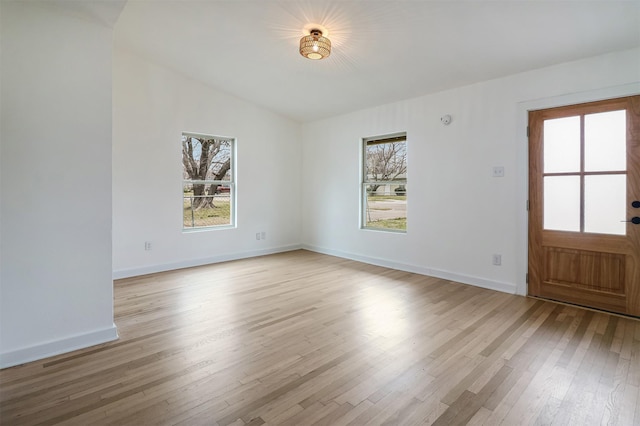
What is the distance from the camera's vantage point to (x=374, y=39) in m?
3.25

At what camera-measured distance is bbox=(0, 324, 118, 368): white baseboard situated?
2160mm

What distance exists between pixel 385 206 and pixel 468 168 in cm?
147

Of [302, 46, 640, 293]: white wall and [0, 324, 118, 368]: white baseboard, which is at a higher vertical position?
[302, 46, 640, 293]: white wall

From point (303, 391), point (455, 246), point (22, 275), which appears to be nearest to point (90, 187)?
point (22, 275)

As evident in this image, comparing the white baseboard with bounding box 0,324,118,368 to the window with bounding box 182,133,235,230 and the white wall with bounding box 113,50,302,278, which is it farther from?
the window with bounding box 182,133,235,230

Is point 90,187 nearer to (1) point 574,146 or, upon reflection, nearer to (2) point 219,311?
(2) point 219,311

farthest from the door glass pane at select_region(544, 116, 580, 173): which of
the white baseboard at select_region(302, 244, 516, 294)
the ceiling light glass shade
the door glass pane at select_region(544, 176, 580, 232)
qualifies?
the ceiling light glass shade

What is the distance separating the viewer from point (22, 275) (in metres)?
2.20

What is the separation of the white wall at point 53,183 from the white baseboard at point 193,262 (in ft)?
6.67

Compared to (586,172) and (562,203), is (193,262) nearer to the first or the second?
(562,203)

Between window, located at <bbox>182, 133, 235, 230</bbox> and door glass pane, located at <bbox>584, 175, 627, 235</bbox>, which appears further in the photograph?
window, located at <bbox>182, 133, 235, 230</bbox>

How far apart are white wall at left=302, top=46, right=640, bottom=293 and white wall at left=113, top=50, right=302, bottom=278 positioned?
1.51 meters

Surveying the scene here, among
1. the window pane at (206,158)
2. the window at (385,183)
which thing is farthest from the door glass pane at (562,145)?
the window pane at (206,158)

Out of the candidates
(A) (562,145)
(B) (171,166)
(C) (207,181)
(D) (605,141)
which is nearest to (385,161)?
(A) (562,145)
